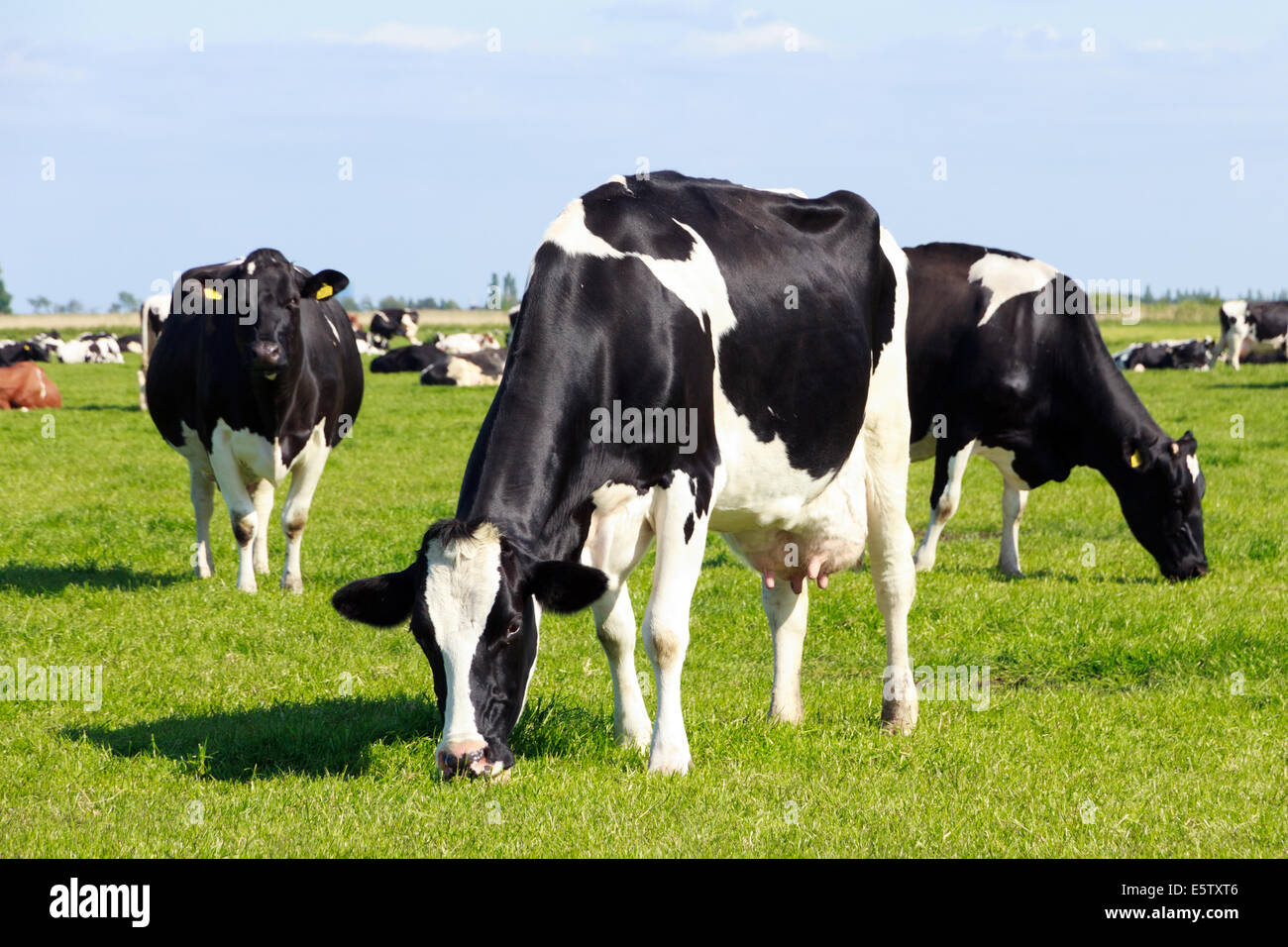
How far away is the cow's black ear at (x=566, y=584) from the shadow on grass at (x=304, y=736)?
3.65ft

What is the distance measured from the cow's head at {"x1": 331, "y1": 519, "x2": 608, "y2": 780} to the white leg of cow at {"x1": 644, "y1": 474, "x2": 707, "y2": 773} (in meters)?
0.61

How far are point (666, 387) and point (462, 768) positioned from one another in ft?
5.83

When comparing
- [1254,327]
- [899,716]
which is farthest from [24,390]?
[1254,327]

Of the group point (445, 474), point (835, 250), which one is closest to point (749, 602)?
point (835, 250)

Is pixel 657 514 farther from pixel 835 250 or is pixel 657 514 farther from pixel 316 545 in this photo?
pixel 316 545

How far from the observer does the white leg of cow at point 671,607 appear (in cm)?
591

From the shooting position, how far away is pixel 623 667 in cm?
656

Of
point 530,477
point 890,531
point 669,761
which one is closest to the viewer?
point 530,477

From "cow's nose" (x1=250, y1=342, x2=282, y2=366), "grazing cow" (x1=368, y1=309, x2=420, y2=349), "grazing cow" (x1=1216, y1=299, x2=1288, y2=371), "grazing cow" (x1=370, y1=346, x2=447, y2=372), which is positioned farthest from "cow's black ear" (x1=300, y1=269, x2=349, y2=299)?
"grazing cow" (x1=368, y1=309, x2=420, y2=349)

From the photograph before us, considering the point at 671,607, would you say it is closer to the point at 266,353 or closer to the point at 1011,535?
the point at 266,353

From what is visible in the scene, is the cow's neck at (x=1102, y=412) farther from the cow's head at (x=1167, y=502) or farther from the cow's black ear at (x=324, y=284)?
the cow's black ear at (x=324, y=284)

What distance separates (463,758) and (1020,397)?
8076 mm

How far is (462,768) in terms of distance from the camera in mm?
5172

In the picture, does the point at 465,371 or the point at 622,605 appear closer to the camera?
the point at 622,605
